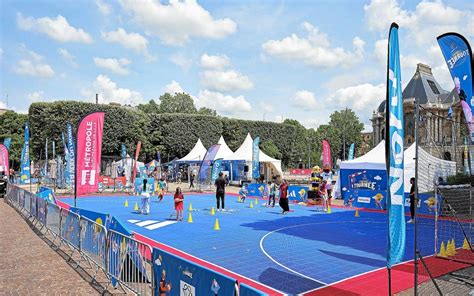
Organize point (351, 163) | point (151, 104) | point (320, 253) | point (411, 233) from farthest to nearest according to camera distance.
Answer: point (151, 104)
point (351, 163)
point (411, 233)
point (320, 253)

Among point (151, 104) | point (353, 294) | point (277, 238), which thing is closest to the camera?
point (353, 294)

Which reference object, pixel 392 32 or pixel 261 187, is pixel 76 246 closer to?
pixel 392 32

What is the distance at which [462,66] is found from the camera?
31.7 ft

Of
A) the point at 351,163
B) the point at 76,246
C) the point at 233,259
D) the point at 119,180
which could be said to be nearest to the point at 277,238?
the point at 233,259

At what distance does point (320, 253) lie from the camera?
9961 mm

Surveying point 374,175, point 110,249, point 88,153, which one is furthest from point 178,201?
point 374,175

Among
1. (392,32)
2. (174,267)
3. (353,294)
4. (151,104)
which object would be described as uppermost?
(151,104)

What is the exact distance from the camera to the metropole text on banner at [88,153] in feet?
45.1

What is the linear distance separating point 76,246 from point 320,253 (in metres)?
6.19

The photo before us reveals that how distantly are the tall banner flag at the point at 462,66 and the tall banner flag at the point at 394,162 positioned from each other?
16.0 ft

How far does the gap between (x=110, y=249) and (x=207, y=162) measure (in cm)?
2430

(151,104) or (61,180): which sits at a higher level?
(151,104)

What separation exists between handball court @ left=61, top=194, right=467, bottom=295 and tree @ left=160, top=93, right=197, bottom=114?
72.0 metres

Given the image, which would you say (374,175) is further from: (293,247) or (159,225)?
(159,225)
